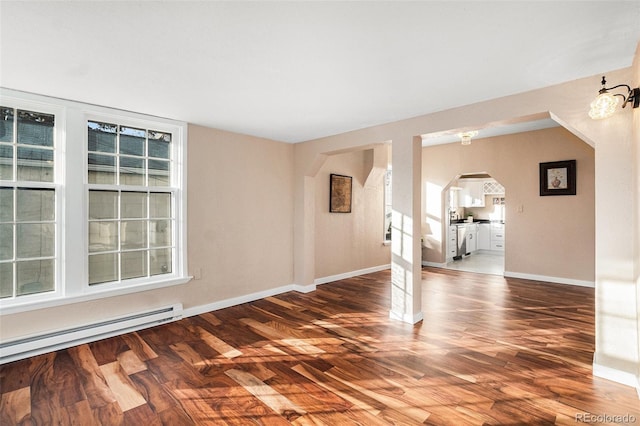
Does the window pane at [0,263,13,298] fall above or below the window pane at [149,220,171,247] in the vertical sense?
below

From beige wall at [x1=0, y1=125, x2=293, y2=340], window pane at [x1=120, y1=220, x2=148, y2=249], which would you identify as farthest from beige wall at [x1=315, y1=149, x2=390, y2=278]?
window pane at [x1=120, y1=220, x2=148, y2=249]

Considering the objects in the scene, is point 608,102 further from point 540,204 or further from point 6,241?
point 6,241

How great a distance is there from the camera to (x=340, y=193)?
5.66m

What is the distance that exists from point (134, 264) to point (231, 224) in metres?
1.26

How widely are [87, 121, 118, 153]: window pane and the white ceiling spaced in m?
0.31

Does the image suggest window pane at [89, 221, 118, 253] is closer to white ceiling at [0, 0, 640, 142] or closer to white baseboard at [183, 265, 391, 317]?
white baseboard at [183, 265, 391, 317]

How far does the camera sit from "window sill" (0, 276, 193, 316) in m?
2.69

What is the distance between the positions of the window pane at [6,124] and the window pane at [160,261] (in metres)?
1.66

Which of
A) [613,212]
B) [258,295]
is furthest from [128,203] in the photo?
[613,212]

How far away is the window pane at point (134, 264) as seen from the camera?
3422 millimetres

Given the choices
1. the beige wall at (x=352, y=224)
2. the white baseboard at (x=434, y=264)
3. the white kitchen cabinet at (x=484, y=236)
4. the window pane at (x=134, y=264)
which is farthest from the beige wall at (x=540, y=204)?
the window pane at (x=134, y=264)

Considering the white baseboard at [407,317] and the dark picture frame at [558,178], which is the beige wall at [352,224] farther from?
the dark picture frame at [558,178]

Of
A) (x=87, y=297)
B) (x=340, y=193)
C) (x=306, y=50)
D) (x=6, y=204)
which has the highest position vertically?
(x=306, y=50)

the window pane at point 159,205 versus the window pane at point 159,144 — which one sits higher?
the window pane at point 159,144
